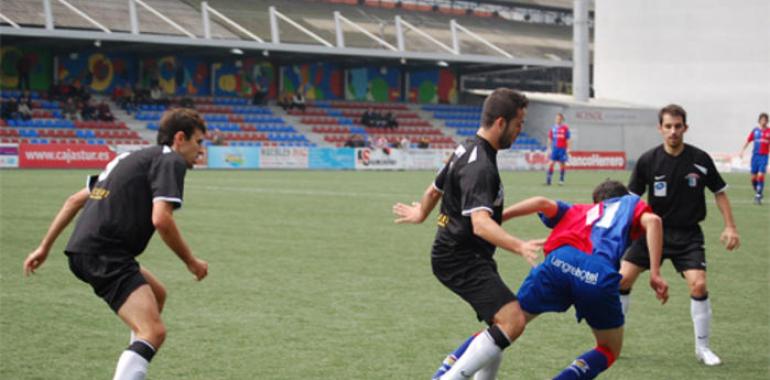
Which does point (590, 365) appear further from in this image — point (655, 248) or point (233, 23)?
point (233, 23)

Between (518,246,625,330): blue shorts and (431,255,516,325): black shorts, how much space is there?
0.30m

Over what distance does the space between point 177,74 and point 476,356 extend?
4792 centimetres

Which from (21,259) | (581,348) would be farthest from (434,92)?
(581,348)

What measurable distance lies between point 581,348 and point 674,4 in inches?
2059

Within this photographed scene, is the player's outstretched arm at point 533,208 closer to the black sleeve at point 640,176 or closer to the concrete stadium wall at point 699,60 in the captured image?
the black sleeve at point 640,176

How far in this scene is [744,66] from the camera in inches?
2144

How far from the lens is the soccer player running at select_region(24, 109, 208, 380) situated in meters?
5.14

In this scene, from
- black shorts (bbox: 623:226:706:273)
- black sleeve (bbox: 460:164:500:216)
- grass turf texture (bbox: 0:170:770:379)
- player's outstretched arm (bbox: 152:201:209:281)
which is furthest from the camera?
black shorts (bbox: 623:226:706:273)

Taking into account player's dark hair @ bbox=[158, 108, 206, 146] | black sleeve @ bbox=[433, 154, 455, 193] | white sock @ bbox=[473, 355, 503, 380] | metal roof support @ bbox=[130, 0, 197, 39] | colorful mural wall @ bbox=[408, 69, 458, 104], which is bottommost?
white sock @ bbox=[473, 355, 503, 380]

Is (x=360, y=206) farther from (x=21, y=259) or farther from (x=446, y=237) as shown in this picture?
(x=446, y=237)

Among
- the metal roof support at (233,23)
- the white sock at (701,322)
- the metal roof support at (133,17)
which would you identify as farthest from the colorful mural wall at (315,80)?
the white sock at (701,322)

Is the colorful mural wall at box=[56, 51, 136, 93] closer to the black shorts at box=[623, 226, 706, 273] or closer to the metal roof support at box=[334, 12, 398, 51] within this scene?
the metal roof support at box=[334, 12, 398, 51]

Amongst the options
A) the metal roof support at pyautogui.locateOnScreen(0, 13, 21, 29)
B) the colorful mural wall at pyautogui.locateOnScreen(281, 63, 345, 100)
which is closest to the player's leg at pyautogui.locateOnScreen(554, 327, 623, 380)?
the metal roof support at pyautogui.locateOnScreen(0, 13, 21, 29)

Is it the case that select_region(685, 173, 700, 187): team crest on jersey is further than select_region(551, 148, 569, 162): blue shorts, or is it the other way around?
select_region(551, 148, 569, 162): blue shorts
